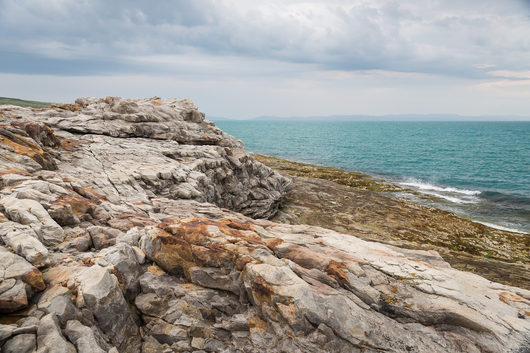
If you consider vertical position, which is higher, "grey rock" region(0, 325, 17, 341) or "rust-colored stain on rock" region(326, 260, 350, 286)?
"grey rock" region(0, 325, 17, 341)

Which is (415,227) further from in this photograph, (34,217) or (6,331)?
(6,331)

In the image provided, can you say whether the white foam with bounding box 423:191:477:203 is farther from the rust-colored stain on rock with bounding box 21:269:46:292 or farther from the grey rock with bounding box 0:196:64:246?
the rust-colored stain on rock with bounding box 21:269:46:292

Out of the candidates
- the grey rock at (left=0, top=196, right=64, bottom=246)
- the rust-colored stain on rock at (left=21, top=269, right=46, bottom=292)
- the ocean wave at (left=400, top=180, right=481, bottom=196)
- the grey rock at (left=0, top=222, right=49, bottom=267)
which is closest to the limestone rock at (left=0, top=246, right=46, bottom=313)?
the rust-colored stain on rock at (left=21, top=269, right=46, bottom=292)

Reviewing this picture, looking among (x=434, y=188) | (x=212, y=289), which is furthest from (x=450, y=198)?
(x=212, y=289)

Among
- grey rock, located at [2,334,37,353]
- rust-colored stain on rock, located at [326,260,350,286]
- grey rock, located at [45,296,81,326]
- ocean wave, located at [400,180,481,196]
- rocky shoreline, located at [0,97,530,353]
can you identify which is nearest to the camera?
grey rock, located at [2,334,37,353]

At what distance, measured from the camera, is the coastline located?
2735cm

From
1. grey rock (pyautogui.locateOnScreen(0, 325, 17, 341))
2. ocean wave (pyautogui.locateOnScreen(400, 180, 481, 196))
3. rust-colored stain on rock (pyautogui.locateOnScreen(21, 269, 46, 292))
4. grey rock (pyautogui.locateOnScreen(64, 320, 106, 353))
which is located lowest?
ocean wave (pyautogui.locateOnScreen(400, 180, 481, 196))

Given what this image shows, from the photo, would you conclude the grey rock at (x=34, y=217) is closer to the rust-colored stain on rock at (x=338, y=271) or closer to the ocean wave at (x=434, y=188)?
the rust-colored stain on rock at (x=338, y=271)

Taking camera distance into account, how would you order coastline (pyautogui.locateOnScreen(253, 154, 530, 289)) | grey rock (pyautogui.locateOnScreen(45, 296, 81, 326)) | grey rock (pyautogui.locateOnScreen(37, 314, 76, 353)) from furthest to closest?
coastline (pyautogui.locateOnScreen(253, 154, 530, 289))
grey rock (pyautogui.locateOnScreen(45, 296, 81, 326))
grey rock (pyautogui.locateOnScreen(37, 314, 76, 353))

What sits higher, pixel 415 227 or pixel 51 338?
pixel 51 338

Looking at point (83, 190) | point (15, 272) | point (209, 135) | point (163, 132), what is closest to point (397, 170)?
point (209, 135)

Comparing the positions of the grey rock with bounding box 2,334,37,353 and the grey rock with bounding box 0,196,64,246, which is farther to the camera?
the grey rock with bounding box 0,196,64,246

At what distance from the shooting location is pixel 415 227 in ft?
119

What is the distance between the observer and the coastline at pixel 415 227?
1077 inches
